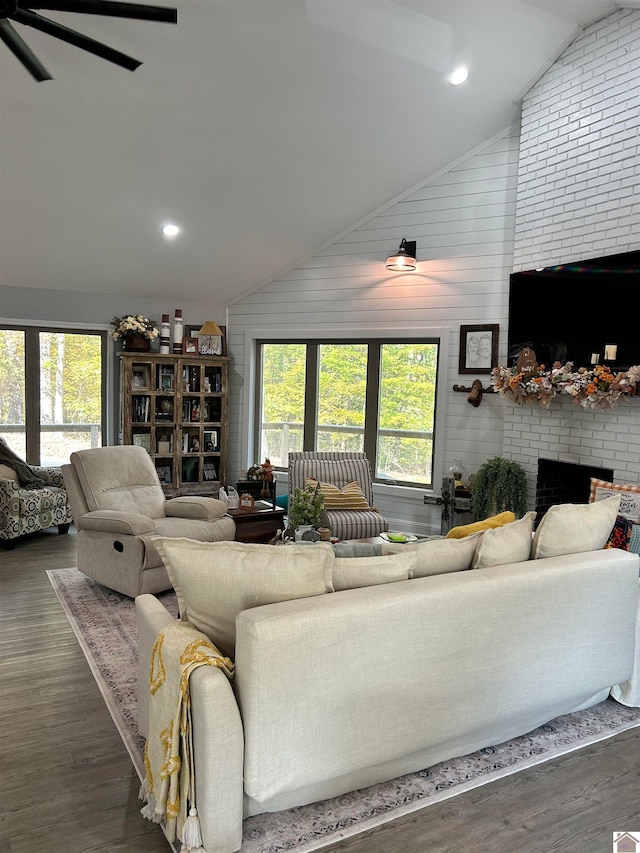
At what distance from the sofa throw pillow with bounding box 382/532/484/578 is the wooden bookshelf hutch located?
4918 mm

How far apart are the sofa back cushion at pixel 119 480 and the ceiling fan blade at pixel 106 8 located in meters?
2.77

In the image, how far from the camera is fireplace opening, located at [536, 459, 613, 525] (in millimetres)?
5285

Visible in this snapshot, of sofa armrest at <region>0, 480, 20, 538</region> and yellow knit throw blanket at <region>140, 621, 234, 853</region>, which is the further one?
sofa armrest at <region>0, 480, 20, 538</region>

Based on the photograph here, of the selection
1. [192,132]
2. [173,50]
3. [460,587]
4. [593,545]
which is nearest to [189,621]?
[460,587]

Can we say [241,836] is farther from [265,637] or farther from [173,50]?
[173,50]

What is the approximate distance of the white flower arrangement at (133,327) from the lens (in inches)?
267

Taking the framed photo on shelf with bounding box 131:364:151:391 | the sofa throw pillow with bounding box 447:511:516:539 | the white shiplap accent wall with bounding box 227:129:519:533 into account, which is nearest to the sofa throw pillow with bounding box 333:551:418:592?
the sofa throw pillow with bounding box 447:511:516:539

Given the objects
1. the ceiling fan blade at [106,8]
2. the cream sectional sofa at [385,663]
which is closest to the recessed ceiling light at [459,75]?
the ceiling fan blade at [106,8]

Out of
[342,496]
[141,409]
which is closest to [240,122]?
[342,496]

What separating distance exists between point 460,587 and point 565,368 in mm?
3027

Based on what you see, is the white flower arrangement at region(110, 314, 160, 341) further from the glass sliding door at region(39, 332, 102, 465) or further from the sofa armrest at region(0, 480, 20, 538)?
the sofa armrest at region(0, 480, 20, 538)

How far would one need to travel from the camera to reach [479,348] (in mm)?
5918

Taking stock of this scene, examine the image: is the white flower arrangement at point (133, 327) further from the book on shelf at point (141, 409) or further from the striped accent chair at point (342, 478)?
the striped accent chair at point (342, 478)

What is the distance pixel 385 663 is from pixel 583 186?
4.21 m
